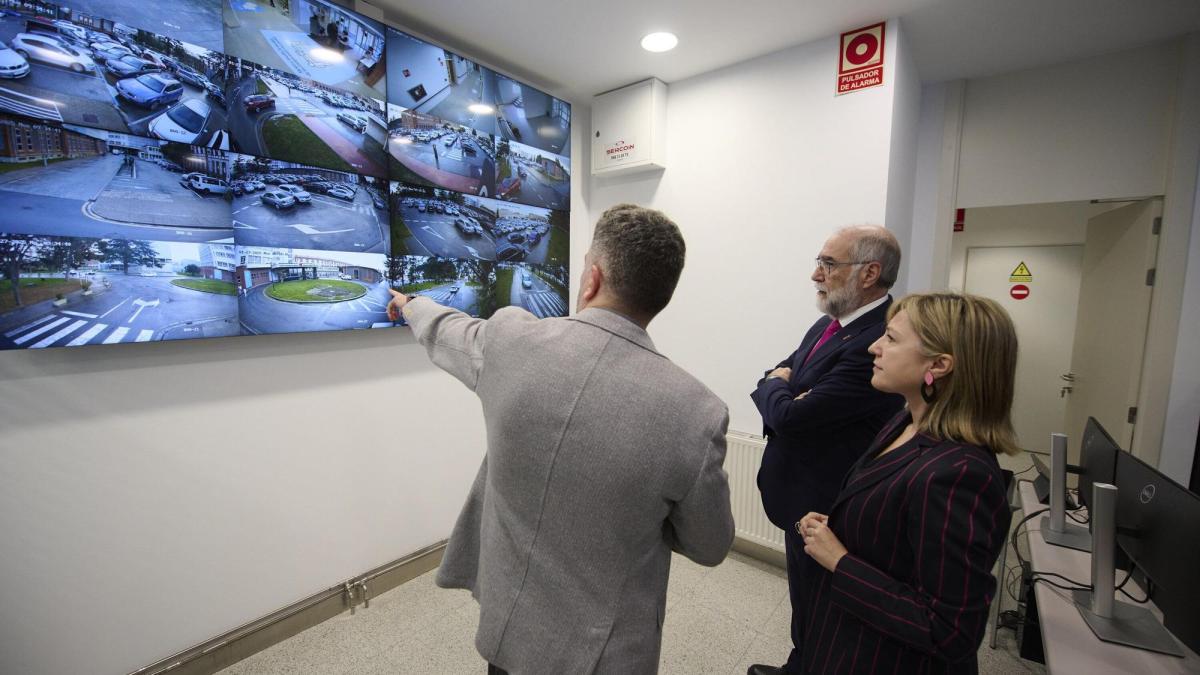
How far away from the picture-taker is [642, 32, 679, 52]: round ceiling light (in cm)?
240

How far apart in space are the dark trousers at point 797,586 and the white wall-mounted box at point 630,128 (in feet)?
7.43

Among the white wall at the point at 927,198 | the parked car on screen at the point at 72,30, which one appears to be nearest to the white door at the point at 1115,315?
the white wall at the point at 927,198

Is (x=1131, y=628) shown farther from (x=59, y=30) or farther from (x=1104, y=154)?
(x=59, y=30)

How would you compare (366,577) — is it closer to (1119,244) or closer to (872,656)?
(872,656)

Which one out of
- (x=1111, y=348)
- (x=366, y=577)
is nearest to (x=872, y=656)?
(x=366, y=577)

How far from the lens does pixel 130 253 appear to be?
1589 millimetres

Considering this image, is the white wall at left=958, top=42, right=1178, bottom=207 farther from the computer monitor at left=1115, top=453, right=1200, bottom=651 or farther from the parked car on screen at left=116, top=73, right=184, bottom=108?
the parked car on screen at left=116, top=73, right=184, bottom=108

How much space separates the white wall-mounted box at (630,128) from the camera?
296 centimetres

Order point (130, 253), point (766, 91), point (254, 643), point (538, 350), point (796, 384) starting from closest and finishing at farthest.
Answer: point (538, 350), point (130, 253), point (796, 384), point (254, 643), point (766, 91)

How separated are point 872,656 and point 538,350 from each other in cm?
92

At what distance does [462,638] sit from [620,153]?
2.81 meters

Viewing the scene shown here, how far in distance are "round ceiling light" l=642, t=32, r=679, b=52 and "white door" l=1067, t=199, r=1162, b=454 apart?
268 cm

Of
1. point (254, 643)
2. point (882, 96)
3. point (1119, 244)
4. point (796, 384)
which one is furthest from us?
point (1119, 244)

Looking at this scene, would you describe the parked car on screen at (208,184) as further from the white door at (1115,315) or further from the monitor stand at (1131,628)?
the white door at (1115,315)
